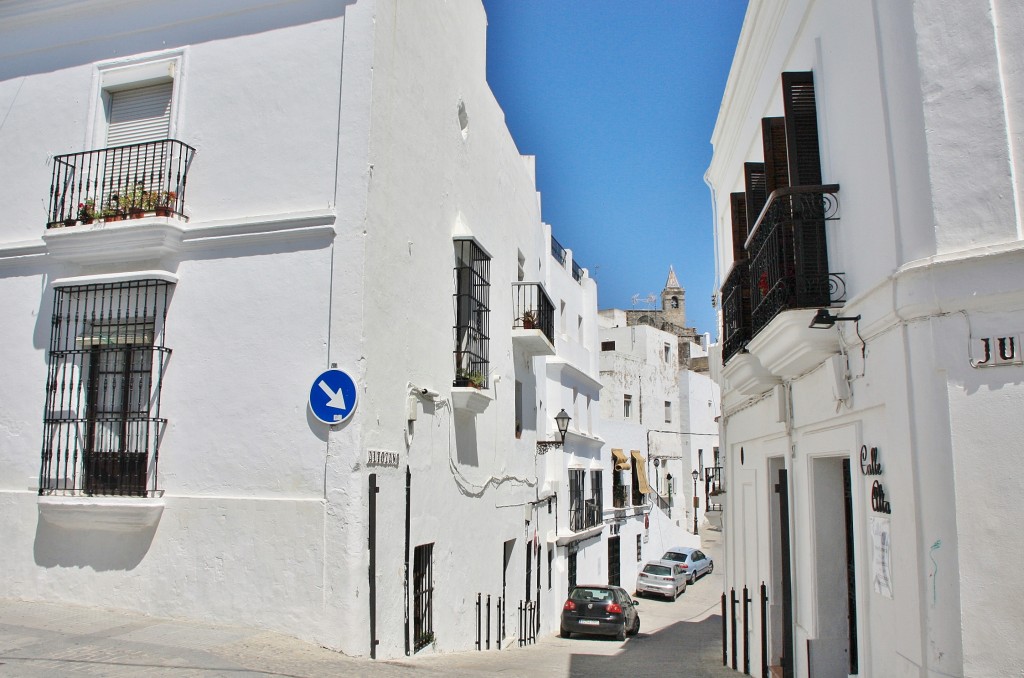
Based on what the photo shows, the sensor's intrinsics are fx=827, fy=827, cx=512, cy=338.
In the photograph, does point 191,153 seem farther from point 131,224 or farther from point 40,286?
point 40,286

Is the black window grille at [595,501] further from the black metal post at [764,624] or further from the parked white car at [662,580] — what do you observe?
the black metal post at [764,624]

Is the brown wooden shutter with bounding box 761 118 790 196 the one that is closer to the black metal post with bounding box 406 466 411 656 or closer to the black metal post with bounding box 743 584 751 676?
the black metal post with bounding box 406 466 411 656

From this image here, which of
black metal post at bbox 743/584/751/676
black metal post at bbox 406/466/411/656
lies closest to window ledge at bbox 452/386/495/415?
black metal post at bbox 406/466/411/656

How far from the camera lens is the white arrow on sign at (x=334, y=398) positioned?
7.60m

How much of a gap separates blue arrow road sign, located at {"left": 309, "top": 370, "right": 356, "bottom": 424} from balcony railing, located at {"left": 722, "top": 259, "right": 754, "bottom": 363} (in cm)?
435

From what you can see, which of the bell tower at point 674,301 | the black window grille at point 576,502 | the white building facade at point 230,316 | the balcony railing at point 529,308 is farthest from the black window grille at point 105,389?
the bell tower at point 674,301

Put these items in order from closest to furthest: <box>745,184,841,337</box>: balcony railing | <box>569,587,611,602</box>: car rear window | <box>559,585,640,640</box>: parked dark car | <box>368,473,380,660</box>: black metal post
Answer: <box>745,184,841,337</box>: balcony railing, <box>368,473,380,660</box>: black metal post, <box>559,585,640,640</box>: parked dark car, <box>569,587,611,602</box>: car rear window

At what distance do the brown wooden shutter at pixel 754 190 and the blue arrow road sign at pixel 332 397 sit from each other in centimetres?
478

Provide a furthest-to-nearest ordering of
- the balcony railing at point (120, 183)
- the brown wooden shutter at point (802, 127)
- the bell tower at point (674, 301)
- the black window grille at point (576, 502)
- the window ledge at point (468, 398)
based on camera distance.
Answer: the bell tower at point (674, 301), the black window grille at point (576, 502), the window ledge at point (468, 398), the balcony railing at point (120, 183), the brown wooden shutter at point (802, 127)

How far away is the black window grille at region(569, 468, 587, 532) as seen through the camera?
21.1m

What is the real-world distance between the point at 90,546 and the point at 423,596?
344 cm

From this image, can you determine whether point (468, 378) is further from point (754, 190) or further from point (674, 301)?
point (674, 301)

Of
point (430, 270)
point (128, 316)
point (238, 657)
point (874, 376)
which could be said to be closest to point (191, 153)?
point (128, 316)

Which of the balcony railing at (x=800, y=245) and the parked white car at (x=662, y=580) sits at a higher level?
the balcony railing at (x=800, y=245)
